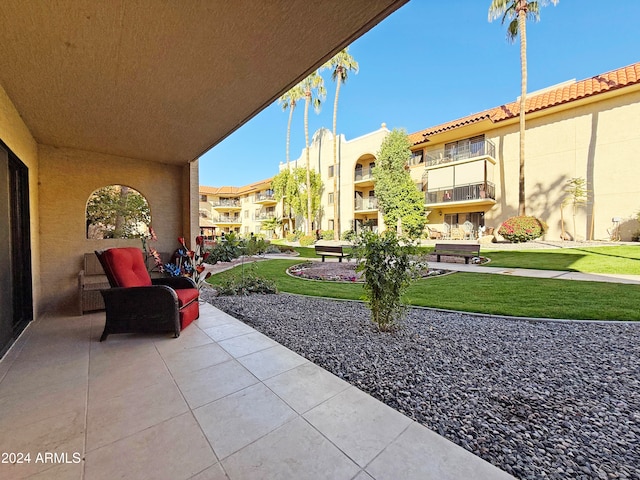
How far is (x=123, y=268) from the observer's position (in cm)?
368

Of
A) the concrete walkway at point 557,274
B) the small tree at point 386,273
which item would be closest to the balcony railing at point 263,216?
the concrete walkway at point 557,274

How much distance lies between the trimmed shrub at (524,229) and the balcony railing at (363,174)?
1099 cm

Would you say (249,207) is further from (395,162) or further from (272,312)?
(272,312)

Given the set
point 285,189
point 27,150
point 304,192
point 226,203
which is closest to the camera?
point 27,150

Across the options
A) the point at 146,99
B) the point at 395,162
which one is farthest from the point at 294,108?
the point at 146,99

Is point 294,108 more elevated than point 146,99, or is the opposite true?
point 294,108

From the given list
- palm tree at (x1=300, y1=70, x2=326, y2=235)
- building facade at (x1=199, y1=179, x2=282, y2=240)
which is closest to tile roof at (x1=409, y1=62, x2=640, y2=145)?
palm tree at (x1=300, y1=70, x2=326, y2=235)

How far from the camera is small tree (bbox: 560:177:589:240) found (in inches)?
512

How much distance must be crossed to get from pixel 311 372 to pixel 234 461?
1086mm

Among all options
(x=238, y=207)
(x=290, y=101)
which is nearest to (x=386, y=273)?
(x=290, y=101)

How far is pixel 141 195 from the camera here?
5.88 m

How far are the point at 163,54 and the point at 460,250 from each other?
10.4 meters

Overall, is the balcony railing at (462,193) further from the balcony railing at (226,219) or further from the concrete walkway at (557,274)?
the balcony railing at (226,219)

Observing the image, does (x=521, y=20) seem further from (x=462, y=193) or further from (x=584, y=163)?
(x=462, y=193)
